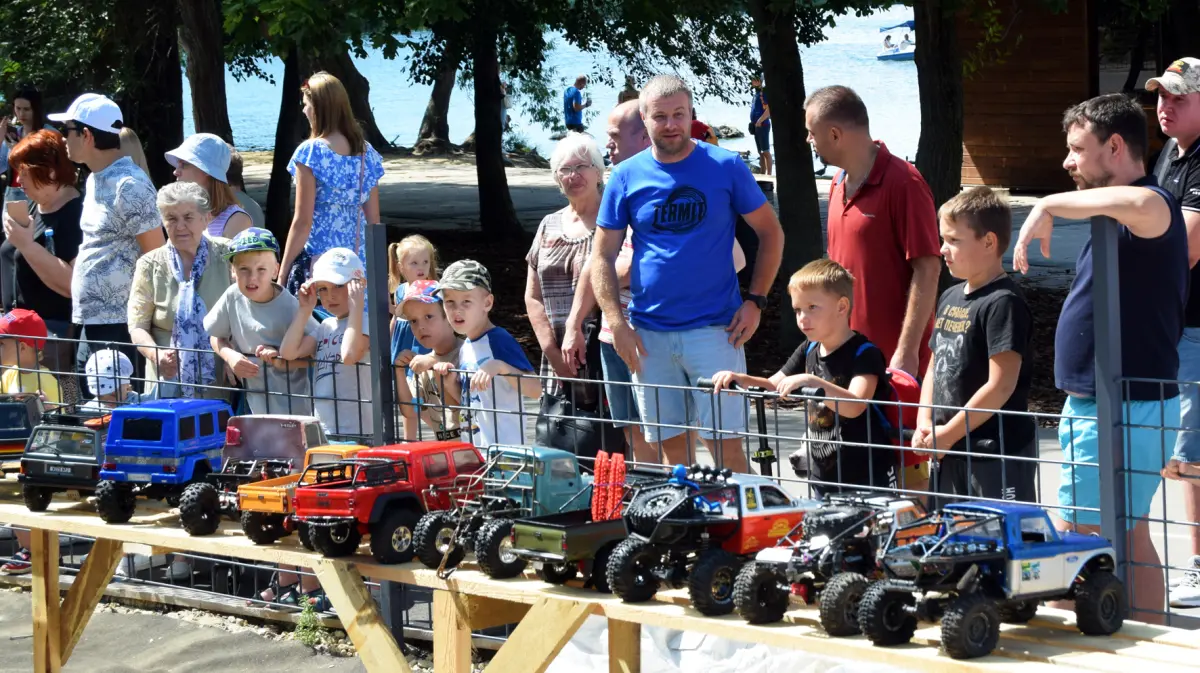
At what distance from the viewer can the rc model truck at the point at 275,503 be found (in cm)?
466

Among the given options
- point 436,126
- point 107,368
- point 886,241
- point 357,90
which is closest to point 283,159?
point 357,90

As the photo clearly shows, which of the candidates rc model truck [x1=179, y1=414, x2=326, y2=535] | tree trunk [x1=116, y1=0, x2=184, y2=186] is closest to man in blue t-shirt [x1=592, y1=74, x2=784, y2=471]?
rc model truck [x1=179, y1=414, x2=326, y2=535]

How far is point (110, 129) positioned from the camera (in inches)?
296

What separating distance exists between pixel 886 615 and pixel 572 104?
104 feet

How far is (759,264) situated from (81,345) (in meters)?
3.24

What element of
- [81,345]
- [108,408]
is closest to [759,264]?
[108,408]

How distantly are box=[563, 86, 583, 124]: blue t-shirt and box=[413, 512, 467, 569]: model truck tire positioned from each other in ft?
99.7

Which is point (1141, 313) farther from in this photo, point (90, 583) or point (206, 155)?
point (206, 155)

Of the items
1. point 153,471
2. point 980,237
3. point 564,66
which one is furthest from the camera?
point 564,66

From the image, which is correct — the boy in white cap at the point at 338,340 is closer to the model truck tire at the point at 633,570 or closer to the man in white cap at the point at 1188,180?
the model truck tire at the point at 633,570

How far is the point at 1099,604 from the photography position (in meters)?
3.62

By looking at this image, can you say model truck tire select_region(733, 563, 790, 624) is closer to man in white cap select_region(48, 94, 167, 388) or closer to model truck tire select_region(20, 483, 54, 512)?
model truck tire select_region(20, 483, 54, 512)

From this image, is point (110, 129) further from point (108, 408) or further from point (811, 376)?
point (811, 376)

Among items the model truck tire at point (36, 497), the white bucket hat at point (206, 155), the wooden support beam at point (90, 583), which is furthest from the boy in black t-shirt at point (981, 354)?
the white bucket hat at point (206, 155)
